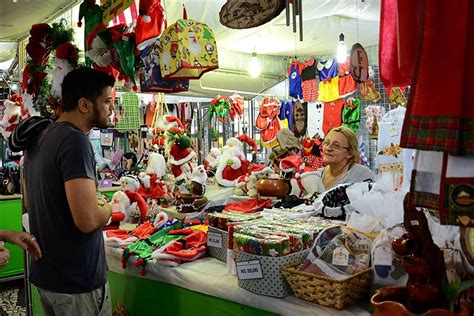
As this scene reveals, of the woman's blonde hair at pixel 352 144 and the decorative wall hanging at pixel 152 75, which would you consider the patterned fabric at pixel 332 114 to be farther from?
the decorative wall hanging at pixel 152 75

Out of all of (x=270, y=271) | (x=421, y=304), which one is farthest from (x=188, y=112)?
(x=421, y=304)

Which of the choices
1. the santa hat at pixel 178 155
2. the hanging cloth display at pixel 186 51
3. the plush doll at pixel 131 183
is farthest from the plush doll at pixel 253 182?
the hanging cloth display at pixel 186 51

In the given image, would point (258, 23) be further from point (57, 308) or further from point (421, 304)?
point (57, 308)

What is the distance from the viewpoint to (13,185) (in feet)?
18.2

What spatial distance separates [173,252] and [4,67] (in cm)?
814

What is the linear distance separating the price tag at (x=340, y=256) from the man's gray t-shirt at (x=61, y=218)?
3.30 feet

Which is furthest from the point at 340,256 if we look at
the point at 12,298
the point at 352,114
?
the point at 352,114

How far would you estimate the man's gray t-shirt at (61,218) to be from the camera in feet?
5.95

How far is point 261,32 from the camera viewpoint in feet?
20.8

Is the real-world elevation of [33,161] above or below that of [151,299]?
above

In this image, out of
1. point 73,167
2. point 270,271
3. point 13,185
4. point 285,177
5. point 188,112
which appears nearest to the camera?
point 270,271

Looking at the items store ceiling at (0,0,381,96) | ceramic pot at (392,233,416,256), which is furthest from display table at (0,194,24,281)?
ceramic pot at (392,233,416,256)

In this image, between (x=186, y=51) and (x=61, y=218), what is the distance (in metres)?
1.18

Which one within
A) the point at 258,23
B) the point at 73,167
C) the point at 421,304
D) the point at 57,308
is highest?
the point at 258,23
